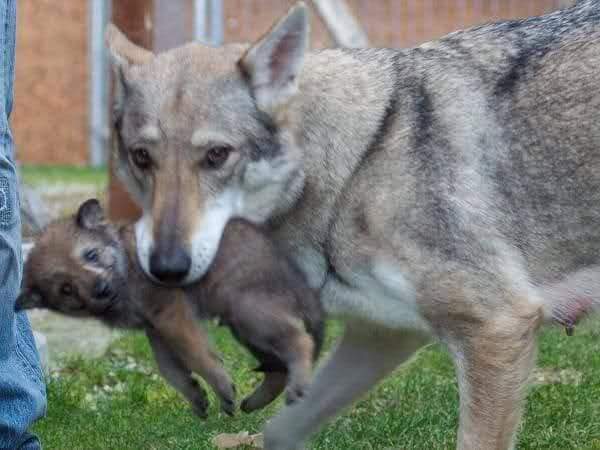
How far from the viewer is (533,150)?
4270 mm

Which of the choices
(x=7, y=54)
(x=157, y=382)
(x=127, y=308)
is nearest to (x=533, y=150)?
(x=127, y=308)

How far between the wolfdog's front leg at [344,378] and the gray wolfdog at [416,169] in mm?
210

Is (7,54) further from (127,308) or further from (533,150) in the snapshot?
(533,150)

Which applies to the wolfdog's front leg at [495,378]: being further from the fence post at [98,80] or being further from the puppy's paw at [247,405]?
the fence post at [98,80]

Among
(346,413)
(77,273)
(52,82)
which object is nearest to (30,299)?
(77,273)

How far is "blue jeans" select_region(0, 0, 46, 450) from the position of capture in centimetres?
388

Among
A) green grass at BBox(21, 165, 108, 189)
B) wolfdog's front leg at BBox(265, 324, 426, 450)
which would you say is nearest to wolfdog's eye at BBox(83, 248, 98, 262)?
wolfdog's front leg at BBox(265, 324, 426, 450)

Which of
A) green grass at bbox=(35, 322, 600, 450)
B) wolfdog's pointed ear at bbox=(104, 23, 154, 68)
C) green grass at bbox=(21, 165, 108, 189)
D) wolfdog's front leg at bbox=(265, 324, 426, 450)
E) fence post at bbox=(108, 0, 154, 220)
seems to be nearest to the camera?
wolfdog's pointed ear at bbox=(104, 23, 154, 68)

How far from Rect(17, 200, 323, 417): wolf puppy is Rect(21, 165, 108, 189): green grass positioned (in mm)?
9997

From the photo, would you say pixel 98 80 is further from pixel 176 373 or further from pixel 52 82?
pixel 176 373

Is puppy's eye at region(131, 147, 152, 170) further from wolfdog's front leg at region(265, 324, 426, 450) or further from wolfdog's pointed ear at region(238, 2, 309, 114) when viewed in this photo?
wolfdog's front leg at region(265, 324, 426, 450)

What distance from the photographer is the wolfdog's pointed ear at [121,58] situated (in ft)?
13.6

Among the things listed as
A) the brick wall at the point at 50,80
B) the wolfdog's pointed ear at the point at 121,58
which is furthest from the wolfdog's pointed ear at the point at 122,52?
the brick wall at the point at 50,80

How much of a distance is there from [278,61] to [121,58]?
1.80ft
